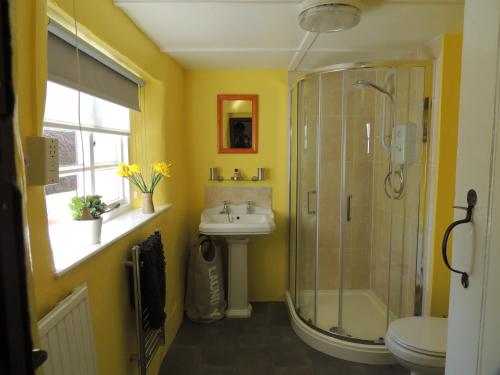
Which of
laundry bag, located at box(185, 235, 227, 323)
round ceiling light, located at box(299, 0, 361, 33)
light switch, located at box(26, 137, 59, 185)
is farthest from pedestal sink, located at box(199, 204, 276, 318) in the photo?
light switch, located at box(26, 137, 59, 185)

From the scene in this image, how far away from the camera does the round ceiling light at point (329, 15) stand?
165cm

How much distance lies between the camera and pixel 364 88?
2795mm

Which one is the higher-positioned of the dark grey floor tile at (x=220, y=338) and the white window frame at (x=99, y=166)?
the white window frame at (x=99, y=166)

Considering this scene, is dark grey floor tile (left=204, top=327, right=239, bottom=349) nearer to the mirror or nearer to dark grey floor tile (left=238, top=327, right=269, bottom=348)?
dark grey floor tile (left=238, top=327, right=269, bottom=348)

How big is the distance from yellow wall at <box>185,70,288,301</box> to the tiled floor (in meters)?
0.59

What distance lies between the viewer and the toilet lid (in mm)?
1694

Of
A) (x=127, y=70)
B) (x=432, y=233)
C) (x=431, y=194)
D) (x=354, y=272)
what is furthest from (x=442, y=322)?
(x=127, y=70)

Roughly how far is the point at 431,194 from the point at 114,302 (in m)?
2.06

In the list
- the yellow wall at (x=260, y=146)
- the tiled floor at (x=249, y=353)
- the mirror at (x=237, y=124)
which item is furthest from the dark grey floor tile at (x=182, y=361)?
the mirror at (x=237, y=124)

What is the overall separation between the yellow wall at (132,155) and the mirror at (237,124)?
358mm

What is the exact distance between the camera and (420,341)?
5.72ft

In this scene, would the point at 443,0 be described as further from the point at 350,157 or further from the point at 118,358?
the point at 118,358

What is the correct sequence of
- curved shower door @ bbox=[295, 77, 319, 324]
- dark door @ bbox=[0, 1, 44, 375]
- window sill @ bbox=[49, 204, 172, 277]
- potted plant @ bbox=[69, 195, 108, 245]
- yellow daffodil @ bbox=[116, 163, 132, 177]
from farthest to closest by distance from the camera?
curved shower door @ bbox=[295, 77, 319, 324]
yellow daffodil @ bbox=[116, 163, 132, 177]
potted plant @ bbox=[69, 195, 108, 245]
window sill @ bbox=[49, 204, 172, 277]
dark door @ bbox=[0, 1, 44, 375]

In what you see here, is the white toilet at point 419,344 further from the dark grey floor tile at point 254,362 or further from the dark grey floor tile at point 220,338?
the dark grey floor tile at point 220,338
